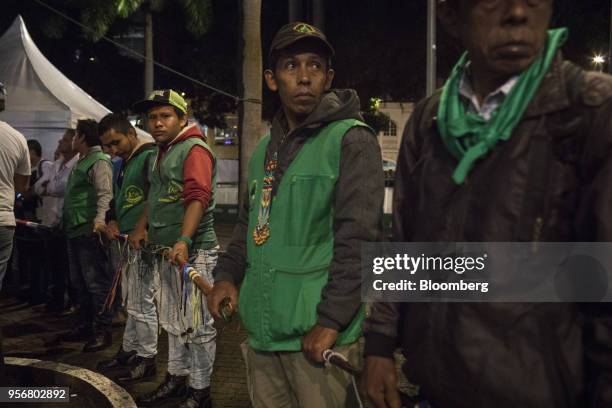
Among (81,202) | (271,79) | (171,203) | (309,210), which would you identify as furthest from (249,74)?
(309,210)

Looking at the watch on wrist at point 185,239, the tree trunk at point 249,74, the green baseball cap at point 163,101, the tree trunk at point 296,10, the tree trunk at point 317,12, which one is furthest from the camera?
the tree trunk at point 249,74

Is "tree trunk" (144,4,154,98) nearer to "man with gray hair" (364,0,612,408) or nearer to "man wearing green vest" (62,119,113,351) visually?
"man wearing green vest" (62,119,113,351)

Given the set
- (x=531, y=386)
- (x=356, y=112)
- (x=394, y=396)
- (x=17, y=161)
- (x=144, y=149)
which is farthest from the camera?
(x=144, y=149)

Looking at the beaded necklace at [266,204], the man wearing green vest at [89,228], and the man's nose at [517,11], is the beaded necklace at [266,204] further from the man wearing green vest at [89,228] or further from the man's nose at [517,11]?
the man wearing green vest at [89,228]

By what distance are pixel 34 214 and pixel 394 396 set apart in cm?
851

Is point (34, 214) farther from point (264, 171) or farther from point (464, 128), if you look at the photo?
point (464, 128)

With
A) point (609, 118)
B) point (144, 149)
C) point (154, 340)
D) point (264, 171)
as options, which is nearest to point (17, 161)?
point (144, 149)

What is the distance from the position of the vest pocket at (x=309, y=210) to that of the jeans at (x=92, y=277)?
4671mm

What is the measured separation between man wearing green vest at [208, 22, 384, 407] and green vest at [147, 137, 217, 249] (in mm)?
1973

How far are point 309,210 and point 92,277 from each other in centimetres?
485

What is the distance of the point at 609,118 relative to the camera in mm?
1562

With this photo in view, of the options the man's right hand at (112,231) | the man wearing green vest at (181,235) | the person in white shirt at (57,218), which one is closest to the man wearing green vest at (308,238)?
the man wearing green vest at (181,235)

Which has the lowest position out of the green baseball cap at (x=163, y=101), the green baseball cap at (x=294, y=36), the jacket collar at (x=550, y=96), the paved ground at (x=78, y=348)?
the paved ground at (x=78, y=348)

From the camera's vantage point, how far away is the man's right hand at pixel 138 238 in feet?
17.2
